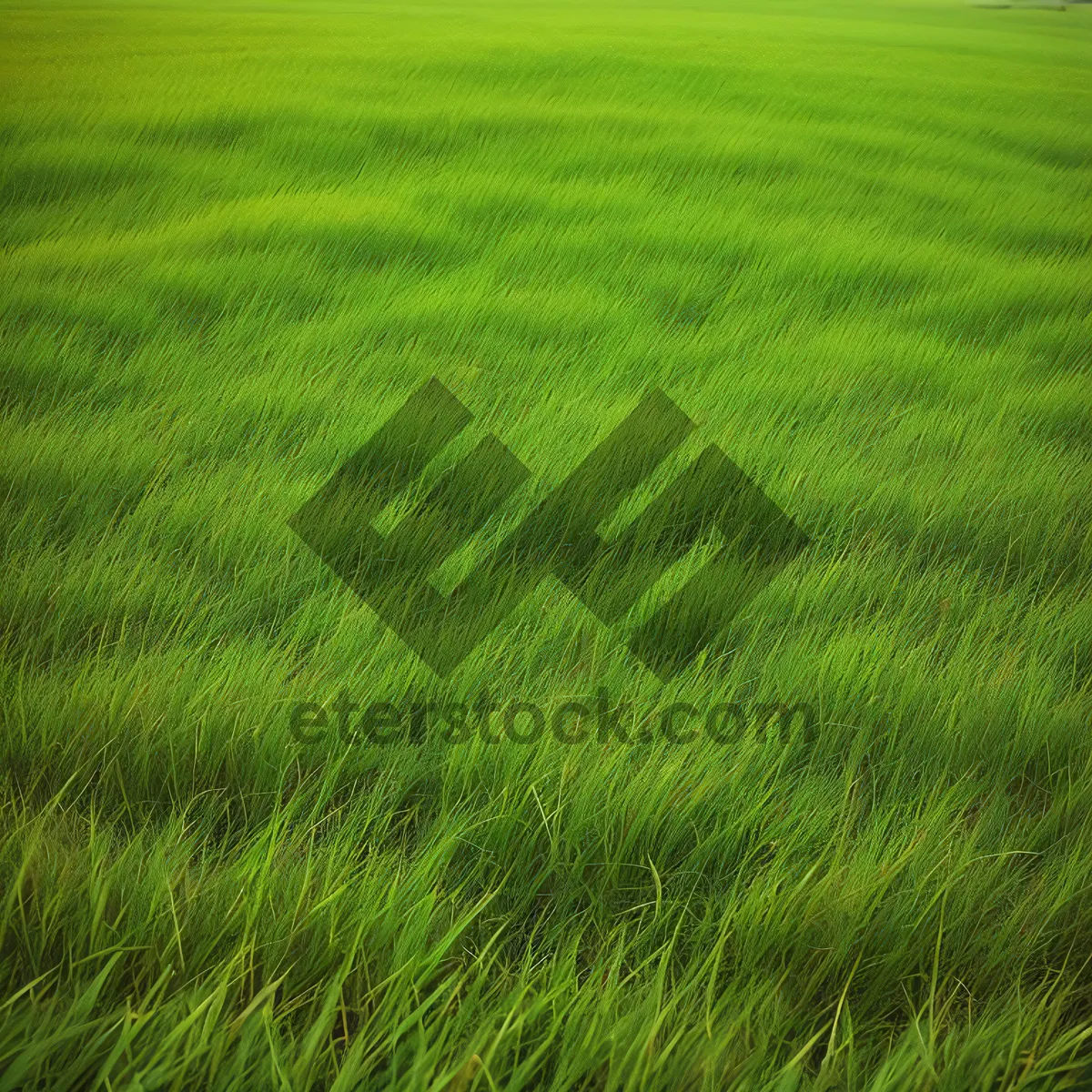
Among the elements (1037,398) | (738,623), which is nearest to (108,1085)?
(738,623)

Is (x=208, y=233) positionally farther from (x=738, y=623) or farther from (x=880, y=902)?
(x=880, y=902)

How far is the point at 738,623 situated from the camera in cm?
134

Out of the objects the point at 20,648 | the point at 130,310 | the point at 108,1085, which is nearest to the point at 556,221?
the point at 130,310

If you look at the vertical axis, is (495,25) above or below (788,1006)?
above

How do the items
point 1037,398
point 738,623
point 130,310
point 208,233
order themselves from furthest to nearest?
point 208,233 → point 130,310 → point 1037,398 → point 738,623

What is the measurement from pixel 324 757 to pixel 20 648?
0.53m

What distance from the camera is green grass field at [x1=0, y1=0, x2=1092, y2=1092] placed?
Result: 2.42 feet

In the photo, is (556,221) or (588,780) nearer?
(588,780)

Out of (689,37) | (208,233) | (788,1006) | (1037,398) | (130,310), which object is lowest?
(788,1006)

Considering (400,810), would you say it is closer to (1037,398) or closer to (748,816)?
(748,816)

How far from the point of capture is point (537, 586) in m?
1.41

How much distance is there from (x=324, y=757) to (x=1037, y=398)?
76.9 inches

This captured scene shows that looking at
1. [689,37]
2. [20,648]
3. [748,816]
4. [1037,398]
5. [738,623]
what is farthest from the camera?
[689,37]

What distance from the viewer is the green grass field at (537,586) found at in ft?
2.42
